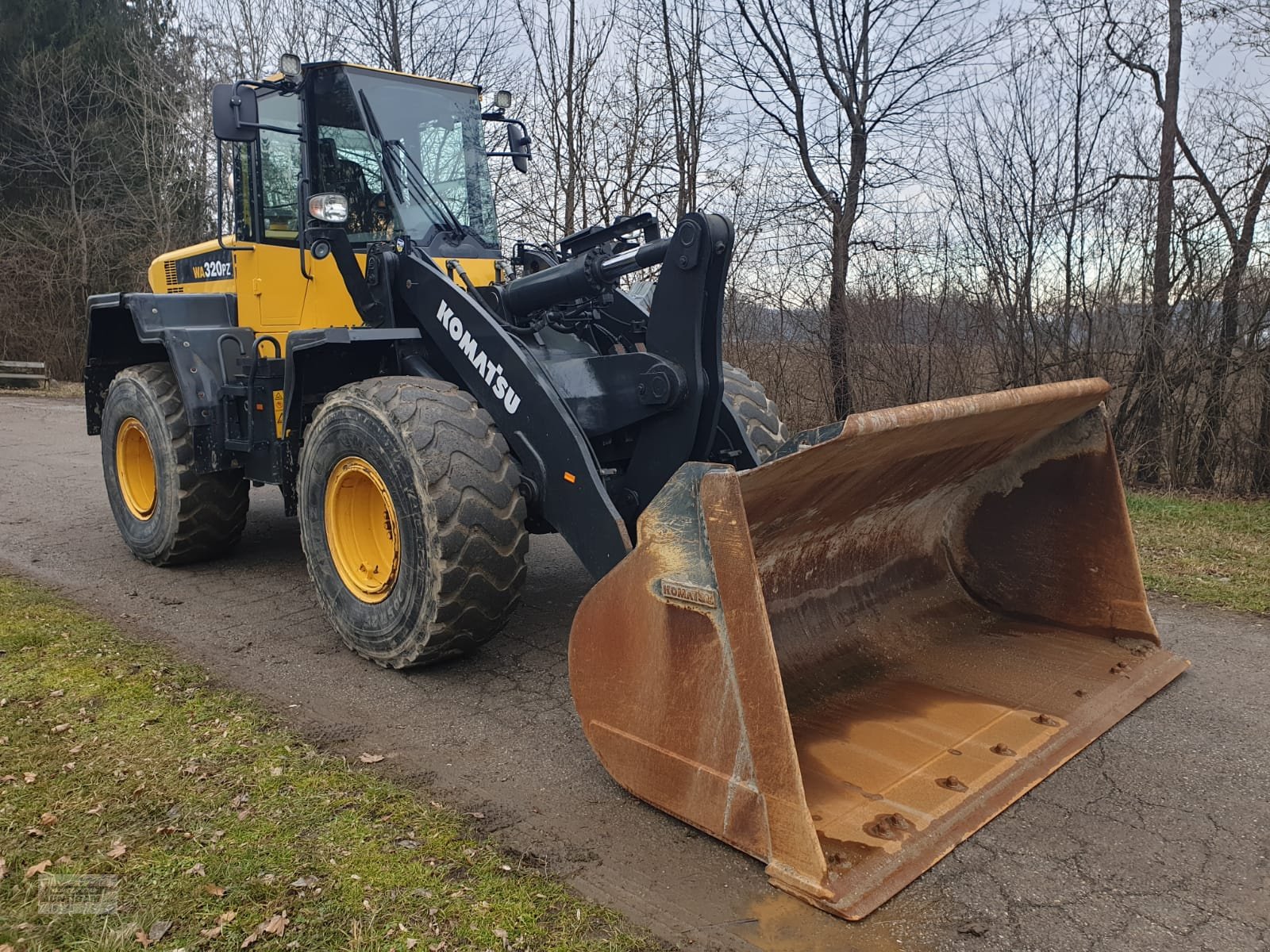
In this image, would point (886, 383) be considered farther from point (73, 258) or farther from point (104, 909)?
point (73, 258)

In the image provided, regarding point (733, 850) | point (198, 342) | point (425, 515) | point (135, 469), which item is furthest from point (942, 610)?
point (135, 469)

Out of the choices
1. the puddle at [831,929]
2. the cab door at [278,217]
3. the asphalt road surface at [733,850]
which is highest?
the cab door at [278,217]

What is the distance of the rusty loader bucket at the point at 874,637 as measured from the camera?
275cm

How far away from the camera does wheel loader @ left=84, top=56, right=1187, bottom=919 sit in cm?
290

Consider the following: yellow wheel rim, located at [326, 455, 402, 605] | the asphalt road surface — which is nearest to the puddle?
the asphalt road surface

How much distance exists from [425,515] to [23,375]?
20212 mm

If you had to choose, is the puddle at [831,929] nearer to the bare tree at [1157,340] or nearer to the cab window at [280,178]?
the cab window at [280,178]

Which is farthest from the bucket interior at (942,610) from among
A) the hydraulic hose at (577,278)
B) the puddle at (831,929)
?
the hydraulic hose at (577,278)

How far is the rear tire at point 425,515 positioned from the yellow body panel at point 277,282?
824 mm

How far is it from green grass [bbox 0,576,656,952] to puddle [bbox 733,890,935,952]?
317 millimetres

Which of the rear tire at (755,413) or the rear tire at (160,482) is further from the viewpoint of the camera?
the rear tire at (160,482)

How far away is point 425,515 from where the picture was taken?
390 centimetres

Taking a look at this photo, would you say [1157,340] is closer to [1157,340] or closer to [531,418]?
[1157,340]

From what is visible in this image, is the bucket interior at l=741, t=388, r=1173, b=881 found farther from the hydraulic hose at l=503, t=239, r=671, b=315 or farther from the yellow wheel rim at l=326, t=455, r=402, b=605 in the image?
the yellow wheel rim at l=326, t=455, r=402, b=605
